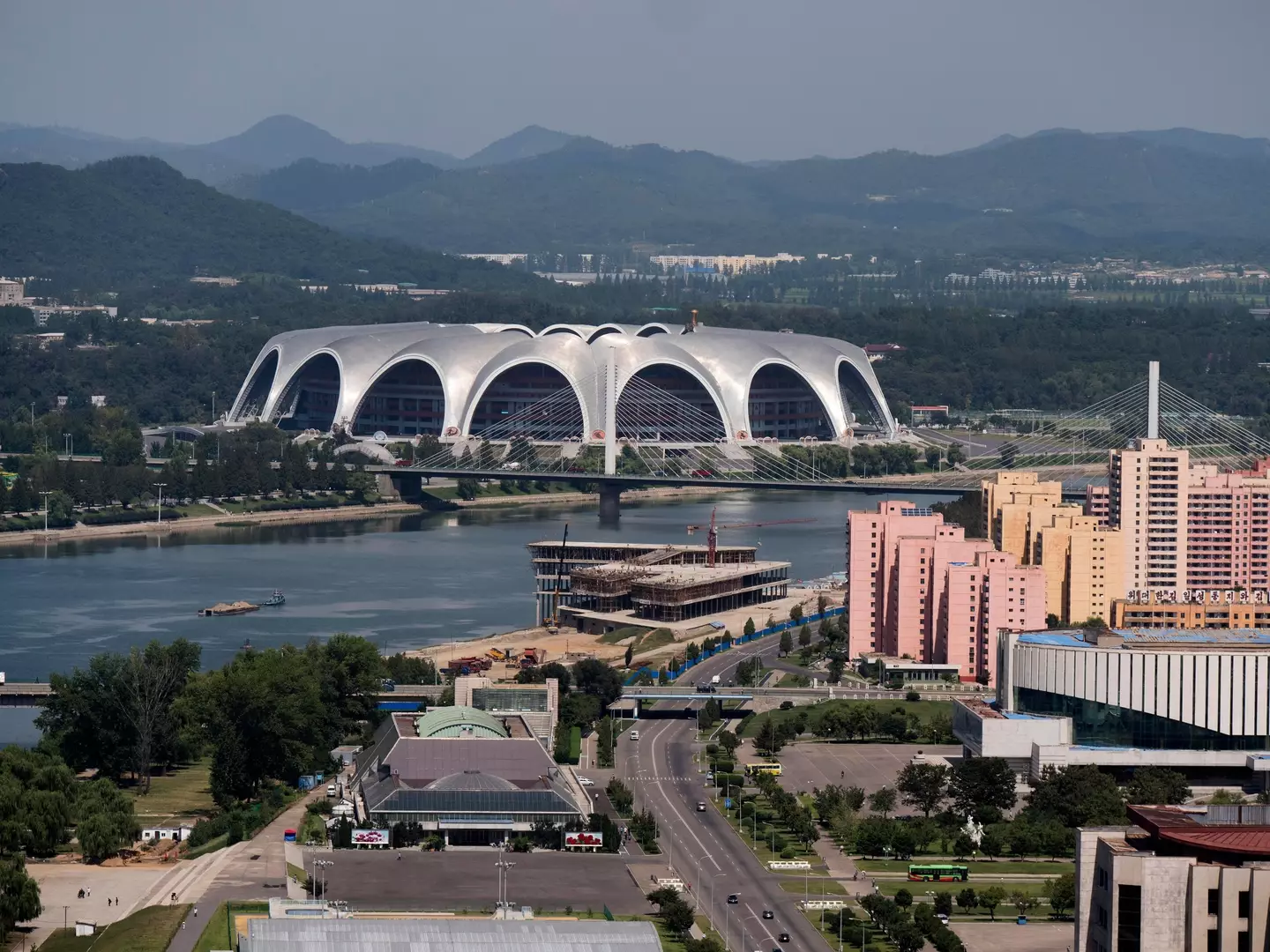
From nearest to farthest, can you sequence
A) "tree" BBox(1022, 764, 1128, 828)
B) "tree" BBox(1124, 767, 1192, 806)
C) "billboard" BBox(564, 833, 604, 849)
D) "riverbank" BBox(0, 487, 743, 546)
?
"billboard" BBox(564, 833, 604, 849) → "tree" BBox(1022, 764, 1128, 828) → "tree" BBox(1124, 767, 1192, 806) → "riverbank" BBox(0, 487, 743, 546)

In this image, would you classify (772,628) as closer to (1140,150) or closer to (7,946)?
(7,946)

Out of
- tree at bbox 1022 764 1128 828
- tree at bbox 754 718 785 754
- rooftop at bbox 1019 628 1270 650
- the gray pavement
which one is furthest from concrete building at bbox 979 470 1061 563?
the gray pavement

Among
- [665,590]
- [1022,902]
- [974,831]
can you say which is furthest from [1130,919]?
[665,590]

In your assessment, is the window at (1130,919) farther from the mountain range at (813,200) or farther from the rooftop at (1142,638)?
the mountain range at (813,200)

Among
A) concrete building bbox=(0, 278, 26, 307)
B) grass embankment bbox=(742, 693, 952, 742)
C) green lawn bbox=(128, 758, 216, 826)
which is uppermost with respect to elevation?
concrete building bbox=(0, 278, 26, 307)

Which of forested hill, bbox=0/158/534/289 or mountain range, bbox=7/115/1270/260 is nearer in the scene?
forested hill, bbox=0/158/534/289

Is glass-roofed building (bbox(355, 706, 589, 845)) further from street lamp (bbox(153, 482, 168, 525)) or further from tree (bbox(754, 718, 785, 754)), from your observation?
street lamp (bbox(153, 482, 168, 525))

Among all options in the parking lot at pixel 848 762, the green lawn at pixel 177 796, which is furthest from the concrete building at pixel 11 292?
the parking lot at pixel 848 762
